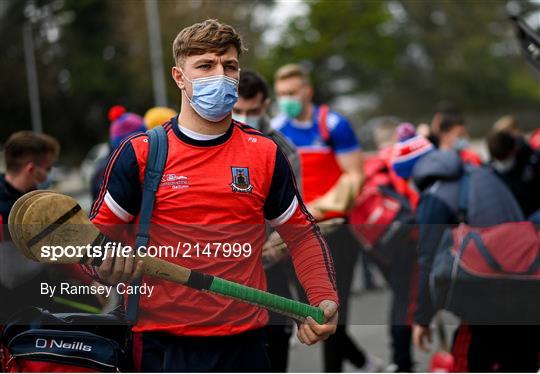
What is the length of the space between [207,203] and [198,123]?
0.28 m

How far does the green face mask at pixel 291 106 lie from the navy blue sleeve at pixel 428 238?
1.34 metres

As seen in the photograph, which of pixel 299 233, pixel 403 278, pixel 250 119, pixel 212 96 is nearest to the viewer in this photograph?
pixel 212 96

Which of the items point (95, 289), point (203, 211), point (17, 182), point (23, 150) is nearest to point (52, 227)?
point (95, 289)

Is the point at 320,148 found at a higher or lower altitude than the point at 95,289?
higher

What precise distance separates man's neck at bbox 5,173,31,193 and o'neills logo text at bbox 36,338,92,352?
1.28 meters

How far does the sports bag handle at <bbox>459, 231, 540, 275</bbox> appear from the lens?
13.6ft

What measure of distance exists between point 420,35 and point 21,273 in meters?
59.6

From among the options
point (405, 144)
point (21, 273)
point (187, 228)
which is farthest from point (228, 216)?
point (405, 144)

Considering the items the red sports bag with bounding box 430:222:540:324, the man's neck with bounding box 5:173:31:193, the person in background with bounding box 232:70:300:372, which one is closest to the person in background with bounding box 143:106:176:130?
the person in background with bounding box 232:70:300:372

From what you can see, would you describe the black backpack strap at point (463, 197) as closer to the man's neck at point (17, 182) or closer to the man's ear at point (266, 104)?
the man's ear at point (266, 104)

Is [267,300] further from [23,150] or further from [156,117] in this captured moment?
[156,117]

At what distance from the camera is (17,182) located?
4273 millimetres

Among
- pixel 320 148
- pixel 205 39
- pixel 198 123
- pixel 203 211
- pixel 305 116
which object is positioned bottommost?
pixel 203 211

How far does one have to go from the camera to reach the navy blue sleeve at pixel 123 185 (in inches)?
115
